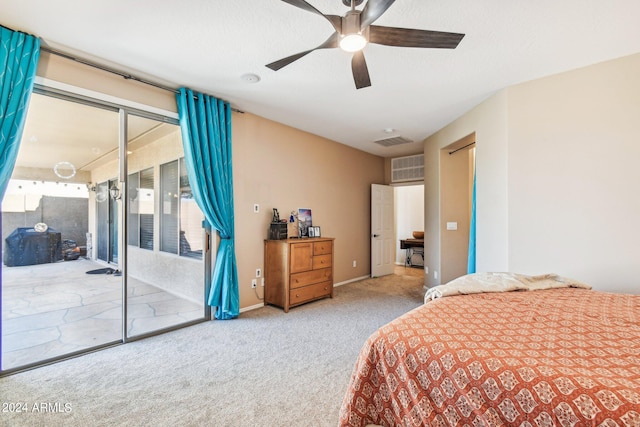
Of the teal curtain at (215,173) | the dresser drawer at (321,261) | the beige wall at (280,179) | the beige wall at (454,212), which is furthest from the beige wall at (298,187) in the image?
the beige wall at (454,212)

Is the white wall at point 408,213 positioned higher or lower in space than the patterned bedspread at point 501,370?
higher

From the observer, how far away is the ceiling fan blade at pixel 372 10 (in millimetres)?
1465

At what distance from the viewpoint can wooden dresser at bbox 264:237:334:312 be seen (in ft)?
12.8

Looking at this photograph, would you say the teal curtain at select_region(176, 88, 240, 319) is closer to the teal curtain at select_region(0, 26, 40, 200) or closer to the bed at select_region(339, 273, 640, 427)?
the teal curtain at select_region(0, 26, 40, 200)

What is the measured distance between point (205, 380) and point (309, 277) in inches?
82.8

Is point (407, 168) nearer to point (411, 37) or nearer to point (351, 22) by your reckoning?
point (411, 37)

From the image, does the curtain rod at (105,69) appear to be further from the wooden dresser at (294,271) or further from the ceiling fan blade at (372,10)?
the ceiling fan blade at (372,10)

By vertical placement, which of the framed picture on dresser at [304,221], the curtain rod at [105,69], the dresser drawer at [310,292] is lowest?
the dresser drawer at [310,292]

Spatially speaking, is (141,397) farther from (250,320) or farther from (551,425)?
(551,425)

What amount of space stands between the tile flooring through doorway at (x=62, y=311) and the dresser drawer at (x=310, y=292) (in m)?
1.46

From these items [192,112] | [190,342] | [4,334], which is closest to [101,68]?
[192,112]

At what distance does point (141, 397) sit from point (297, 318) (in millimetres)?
1870

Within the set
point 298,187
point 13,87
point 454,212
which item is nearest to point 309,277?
point 298,187

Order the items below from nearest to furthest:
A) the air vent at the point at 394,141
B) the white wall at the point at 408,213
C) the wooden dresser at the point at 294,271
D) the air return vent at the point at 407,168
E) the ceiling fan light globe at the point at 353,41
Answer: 1. the ceiling fan light globe at the point at 353,41
2. the wooden dresser at the point at 294,271
3. the air vent at the point at 394,141
4. the air return vent at the point at 407,168
5. the white wall at the point at 408,213
